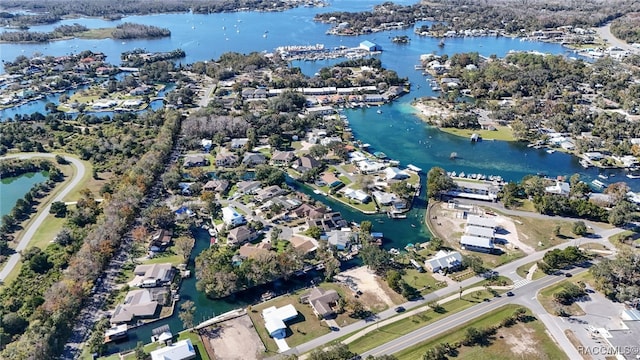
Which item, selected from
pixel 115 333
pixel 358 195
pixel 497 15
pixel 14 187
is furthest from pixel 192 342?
pixel 497 15

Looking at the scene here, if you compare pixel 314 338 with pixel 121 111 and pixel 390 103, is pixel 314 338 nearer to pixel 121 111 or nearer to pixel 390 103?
pixel 390 103

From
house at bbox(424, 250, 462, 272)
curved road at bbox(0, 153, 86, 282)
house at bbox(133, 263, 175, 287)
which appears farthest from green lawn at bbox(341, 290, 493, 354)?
curved road at bbox(0, 153, 86, 282)

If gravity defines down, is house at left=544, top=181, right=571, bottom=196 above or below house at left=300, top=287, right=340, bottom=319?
above

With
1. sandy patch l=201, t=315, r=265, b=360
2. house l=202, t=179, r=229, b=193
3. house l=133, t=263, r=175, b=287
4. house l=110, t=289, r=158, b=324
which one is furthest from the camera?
house l=202, t=179, r=229, b=193

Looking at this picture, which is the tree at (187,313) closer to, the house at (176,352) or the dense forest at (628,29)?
the house at (176,352)

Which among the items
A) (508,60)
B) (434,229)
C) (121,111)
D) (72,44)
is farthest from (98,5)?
(434,229)

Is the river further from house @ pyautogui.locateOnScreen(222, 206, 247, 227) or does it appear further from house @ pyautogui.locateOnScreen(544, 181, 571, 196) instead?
house @ pyautogui.locateOnScreen(544, 181, 571, 196)

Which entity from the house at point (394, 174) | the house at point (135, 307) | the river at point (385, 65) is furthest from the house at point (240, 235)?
the house at point (394, 174)
